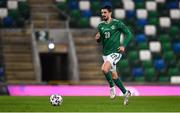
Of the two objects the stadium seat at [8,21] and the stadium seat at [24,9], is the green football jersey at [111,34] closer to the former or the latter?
the stadium seat at [8,21]

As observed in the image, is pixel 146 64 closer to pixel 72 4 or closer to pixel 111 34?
pixel 72 4

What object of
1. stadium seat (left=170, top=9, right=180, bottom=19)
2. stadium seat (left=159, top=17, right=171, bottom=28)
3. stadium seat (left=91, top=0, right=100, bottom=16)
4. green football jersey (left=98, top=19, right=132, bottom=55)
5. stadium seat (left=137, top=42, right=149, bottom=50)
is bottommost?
stadium seat (left=137, top=42, right=149, bottom=50)

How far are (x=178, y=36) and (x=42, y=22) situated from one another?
4.54 meters

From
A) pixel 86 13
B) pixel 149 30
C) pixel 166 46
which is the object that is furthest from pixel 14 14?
pixel 166 46

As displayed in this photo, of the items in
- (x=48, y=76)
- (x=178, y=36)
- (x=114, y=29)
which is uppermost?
(x=114, y=29)

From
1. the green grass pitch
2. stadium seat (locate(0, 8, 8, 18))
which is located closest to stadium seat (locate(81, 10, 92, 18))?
stadium seat (locate(0, 8, 8, 18))

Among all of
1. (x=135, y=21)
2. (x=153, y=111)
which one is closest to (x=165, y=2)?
(x=135, y=21)

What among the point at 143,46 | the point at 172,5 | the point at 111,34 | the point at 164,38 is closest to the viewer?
the point at 111,34

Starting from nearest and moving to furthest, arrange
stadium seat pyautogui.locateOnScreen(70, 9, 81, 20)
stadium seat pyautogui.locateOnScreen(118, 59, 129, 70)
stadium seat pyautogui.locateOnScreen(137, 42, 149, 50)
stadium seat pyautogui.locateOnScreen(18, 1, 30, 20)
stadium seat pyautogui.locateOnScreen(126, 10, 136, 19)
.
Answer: stadium seat pyautogui.locateOnScreen(118, 59, 129, 70) < stadium seat pyautogui.locateOnScreen(18, 1, 30, 20) < stadium seat pyautogui.locateOnScreen(137, 42, 149, 50) < stadium seat pyautogui.locateOnScreen(70, 9, 81, 20) < stadium seat pyautogui.locateOnScreen(126, 10, 136, 19)

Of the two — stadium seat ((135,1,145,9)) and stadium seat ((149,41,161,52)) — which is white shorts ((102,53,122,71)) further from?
stadium seat ((135,1,145,9))

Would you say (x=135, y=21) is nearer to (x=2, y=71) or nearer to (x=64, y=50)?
(x=64, y=50)

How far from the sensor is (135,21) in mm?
19781

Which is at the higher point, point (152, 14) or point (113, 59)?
point (113, 59)

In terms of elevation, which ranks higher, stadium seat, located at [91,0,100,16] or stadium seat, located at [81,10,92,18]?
stadium seat, located at [91,0,100,16]
